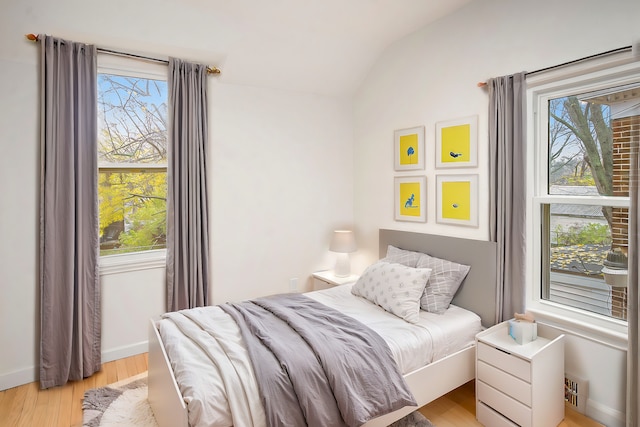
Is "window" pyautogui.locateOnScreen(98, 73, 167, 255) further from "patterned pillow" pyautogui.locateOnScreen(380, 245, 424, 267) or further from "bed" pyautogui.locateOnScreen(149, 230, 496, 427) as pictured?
"patterned pillow" pyautogui.locateOnScreen(380, 245, 424, 267)

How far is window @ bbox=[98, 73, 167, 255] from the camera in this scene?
3.03 metres

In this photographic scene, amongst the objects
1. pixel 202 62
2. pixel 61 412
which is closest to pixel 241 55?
pixel 202 62

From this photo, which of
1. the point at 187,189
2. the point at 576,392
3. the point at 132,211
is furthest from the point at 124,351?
the point at 576,392

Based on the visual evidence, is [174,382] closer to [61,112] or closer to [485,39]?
[61,112]

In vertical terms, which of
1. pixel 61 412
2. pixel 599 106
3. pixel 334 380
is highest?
pixel 599 106

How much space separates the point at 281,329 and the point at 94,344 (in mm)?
1646

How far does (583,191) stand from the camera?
7.53ft

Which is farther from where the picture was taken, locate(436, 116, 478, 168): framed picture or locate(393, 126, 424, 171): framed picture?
locate(393, 126, 424, 171): framed picture

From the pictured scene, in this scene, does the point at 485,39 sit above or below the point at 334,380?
above

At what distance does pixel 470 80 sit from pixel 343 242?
180 cm

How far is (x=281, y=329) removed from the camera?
2.13 metres

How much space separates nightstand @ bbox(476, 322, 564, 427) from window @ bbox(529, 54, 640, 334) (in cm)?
36

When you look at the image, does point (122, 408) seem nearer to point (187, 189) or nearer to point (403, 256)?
point (187, 189)

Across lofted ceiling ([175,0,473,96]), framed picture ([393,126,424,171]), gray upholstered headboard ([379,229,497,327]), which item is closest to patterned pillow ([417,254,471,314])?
gray upholstered headboard ([379,229,497,327])
